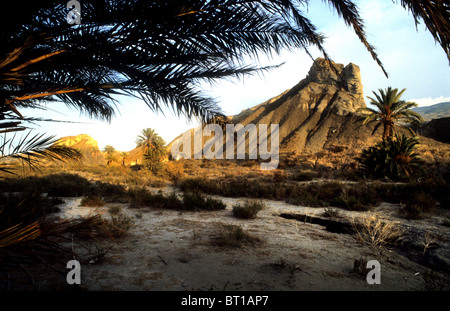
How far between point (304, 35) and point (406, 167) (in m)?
15.6

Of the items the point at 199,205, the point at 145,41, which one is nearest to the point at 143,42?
the point at 145,41

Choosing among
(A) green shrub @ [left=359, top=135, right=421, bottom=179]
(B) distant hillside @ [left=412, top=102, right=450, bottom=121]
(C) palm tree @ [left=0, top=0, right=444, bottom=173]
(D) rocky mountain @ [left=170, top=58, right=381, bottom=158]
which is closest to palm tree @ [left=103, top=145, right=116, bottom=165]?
(D) rocky mountain @ [left=170, top=58, right=381, bottom=158]

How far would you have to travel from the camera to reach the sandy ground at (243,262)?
7.73ft

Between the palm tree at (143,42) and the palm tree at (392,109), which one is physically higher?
the palm tree at (392,109)

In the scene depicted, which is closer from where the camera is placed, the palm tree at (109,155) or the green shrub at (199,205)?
the green shrub at (199,205)

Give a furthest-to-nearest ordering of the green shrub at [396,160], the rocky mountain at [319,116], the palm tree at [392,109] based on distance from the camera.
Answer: the rocky mountain at [319,116]
the palm tree at [392,109]
the green shrub at [396,160]

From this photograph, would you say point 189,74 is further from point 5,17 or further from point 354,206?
point 354,206

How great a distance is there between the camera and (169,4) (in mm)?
2332

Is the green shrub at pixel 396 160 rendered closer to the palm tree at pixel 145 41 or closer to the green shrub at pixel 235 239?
the green shrub at pixel 235 239

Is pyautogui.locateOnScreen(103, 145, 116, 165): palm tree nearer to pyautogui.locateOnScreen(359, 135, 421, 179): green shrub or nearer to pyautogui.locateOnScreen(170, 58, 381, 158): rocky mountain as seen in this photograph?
pyautogui.locateOnScreen(170, 58, 381, 158): rocky mountain

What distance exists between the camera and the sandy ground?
2.36 metres

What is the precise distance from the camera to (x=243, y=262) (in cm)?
292

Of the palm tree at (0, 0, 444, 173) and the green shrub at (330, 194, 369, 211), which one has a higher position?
the palm tree at (0, 0, 444, 173)

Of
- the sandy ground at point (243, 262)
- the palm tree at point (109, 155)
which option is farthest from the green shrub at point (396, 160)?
the palm tree at point (109, 155)
